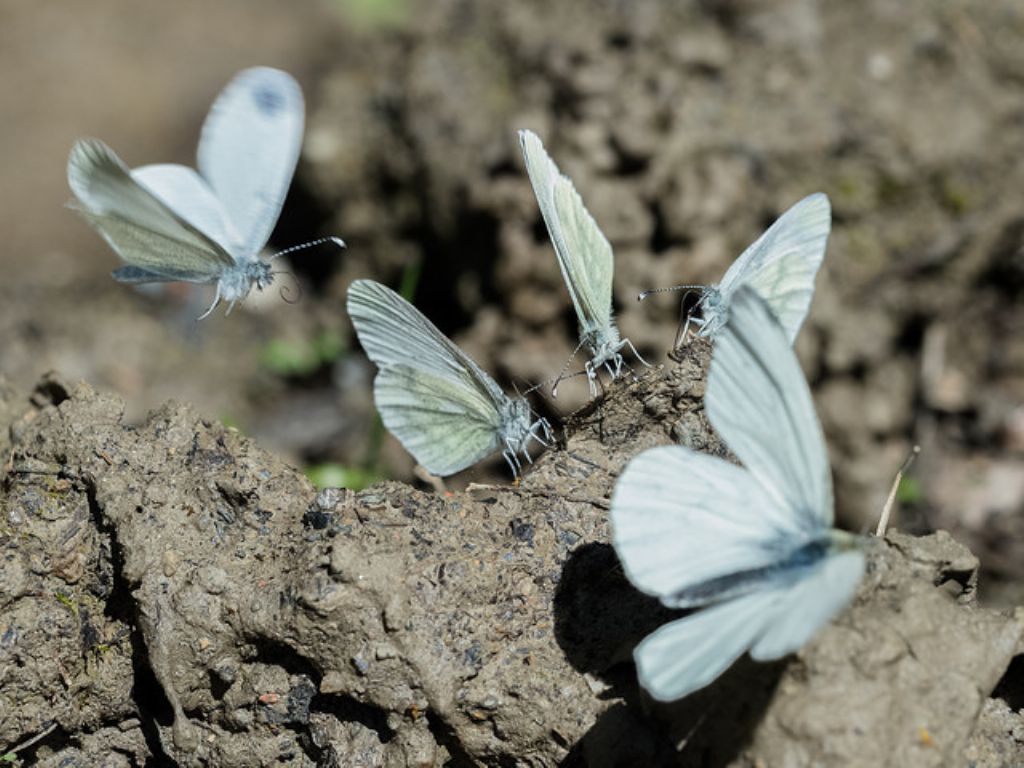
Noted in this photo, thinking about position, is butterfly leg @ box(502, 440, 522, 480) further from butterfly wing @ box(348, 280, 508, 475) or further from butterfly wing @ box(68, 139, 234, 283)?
butterfly wing @ box(68, 139, 234, 283)

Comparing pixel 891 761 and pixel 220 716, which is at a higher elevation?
pixel 220 716

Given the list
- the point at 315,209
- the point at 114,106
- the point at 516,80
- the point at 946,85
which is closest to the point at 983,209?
the point at 946,85

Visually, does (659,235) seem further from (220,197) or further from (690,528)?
(690,528)

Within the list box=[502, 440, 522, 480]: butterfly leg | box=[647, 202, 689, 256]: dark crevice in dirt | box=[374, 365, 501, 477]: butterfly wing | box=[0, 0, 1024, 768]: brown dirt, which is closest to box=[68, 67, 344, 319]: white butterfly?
box=[374, 365, 501, 477]: butterfly wing

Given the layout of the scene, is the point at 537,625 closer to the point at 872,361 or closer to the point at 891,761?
the point at 891,761

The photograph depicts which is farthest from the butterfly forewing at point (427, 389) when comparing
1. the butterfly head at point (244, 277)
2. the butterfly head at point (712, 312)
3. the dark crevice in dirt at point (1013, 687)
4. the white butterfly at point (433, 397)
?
the dark crevice in dirt at point (1013, 687)

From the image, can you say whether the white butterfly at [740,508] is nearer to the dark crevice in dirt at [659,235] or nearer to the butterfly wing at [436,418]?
the butterfly wing at [436,418]
